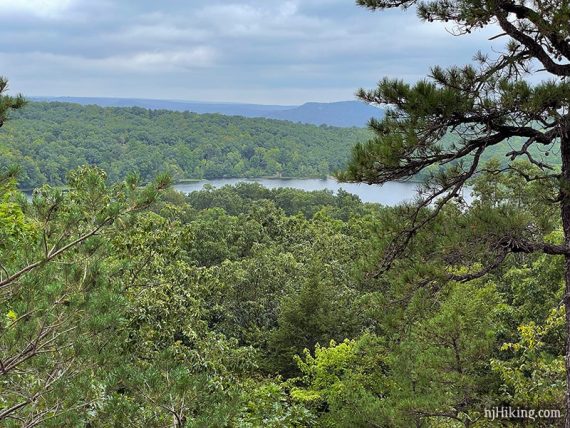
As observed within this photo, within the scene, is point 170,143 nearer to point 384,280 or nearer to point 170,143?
point 170,143

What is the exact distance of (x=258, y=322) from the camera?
16000mm

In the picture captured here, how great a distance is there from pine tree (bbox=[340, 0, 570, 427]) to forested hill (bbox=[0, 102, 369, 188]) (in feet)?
235

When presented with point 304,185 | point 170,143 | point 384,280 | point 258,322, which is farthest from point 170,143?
point 384,280

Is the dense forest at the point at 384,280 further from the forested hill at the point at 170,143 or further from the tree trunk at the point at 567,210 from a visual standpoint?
the forested hill at the point at 170,143

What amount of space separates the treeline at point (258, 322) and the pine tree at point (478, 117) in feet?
0.89

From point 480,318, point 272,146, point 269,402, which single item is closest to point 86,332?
point 269,402

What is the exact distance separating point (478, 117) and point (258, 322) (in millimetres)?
13315

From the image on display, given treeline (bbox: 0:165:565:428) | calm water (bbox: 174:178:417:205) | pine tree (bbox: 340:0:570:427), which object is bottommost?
calm water (bbox: 174:178:417:205)

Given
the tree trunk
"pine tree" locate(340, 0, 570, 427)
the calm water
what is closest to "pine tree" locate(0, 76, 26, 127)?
"pine tree" locate(340, 0, 570, 427)

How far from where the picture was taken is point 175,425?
3488mm

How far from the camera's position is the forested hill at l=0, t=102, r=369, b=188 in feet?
270

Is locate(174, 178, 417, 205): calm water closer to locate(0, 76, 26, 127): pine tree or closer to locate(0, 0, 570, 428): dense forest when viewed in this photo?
locate(0, 0, 570, 428): dense forest

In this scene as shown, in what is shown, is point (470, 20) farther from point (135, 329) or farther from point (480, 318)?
point (480, 318)

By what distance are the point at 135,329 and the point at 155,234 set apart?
5.26 ft
